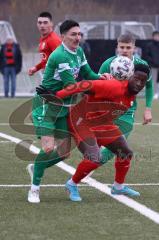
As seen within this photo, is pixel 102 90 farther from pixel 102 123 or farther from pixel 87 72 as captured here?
pixel 87 72

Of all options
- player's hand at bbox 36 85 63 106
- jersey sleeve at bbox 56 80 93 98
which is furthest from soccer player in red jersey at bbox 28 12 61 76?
jersey sleeve at bbox 56 80 93 98

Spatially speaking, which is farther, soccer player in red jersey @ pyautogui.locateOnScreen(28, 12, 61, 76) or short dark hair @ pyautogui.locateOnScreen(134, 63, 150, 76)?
soccer player in red jersey @ pyautogui.locateOnScreen(28, 12, 61, 76)

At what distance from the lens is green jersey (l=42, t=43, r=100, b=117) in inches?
340

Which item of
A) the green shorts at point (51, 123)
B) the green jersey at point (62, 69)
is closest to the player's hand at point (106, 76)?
the green jersey at point (62, 69)

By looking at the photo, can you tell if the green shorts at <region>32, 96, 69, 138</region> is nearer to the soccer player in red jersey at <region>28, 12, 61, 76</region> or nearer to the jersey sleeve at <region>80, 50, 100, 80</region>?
the jersey sleeve at <region>80, 50, 100, 80</region>

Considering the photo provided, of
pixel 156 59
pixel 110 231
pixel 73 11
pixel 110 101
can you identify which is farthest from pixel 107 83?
pixel 73 11

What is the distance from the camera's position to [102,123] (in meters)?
8.91

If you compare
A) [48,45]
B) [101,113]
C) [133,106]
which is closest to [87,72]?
[101,113]

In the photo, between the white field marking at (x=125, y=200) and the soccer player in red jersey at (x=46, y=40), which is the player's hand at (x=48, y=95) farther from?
the soccer player in red jersey at (x=46, y=40)

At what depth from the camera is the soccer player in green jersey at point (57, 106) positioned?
A: 8648 millimetres

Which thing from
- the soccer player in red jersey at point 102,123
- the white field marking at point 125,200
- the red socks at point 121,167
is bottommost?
the white field marking at point 125,200

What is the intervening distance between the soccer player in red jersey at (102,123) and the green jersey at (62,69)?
0.69 feet

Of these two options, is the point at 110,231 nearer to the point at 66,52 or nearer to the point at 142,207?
the point at 142,207

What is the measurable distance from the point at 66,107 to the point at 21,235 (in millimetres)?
1999
